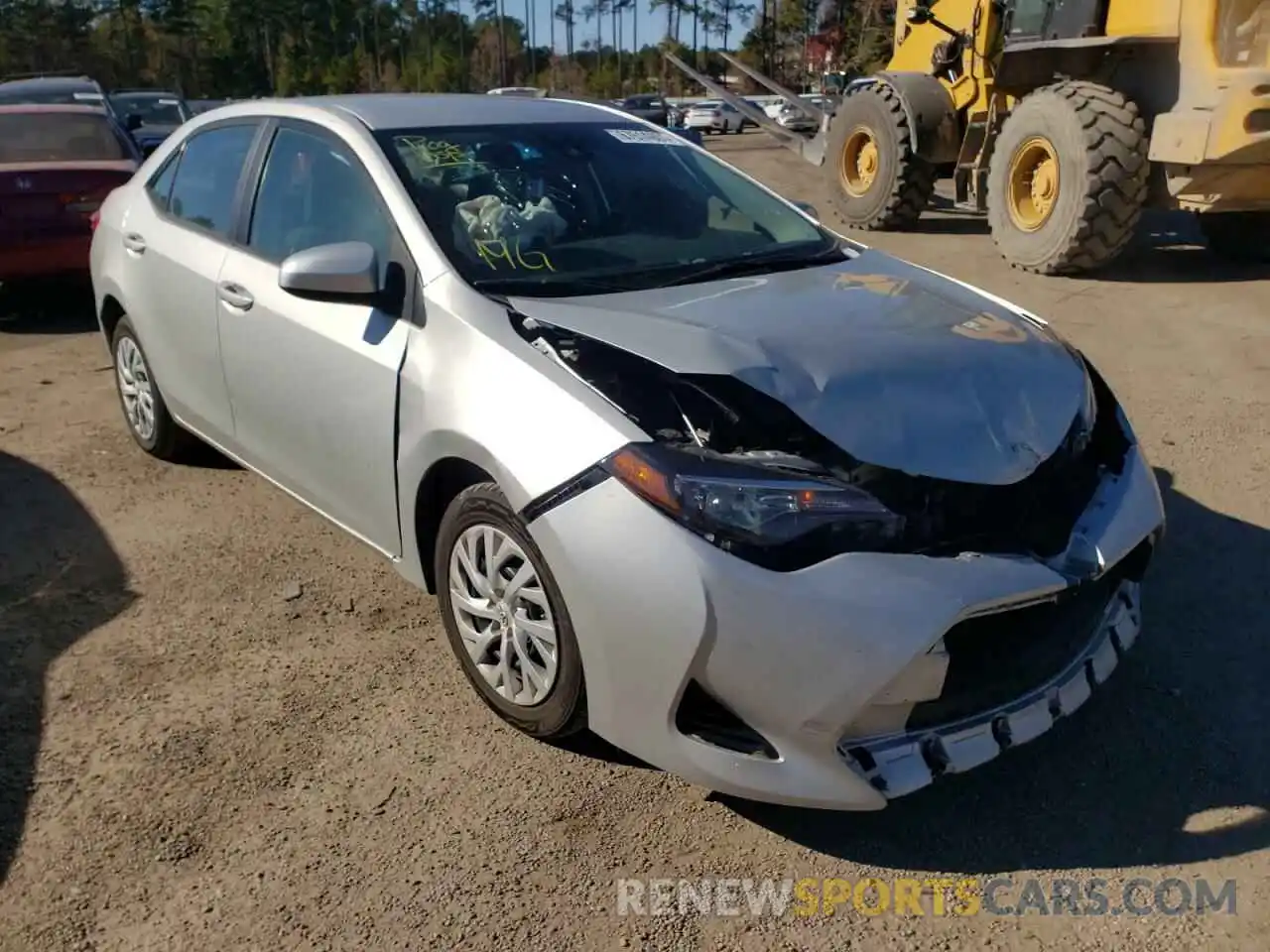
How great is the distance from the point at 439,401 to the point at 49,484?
9.33ft

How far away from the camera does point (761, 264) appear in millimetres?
3695

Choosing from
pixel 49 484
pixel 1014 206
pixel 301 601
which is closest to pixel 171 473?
pixel 49 484

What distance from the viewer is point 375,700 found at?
131 inches

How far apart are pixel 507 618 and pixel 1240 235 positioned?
8.99 m

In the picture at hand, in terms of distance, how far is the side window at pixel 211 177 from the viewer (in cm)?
424

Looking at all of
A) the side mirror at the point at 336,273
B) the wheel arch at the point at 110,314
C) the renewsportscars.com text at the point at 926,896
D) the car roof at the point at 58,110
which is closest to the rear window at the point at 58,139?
the car roof at the point at 58,110

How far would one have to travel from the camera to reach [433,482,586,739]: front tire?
→ 2.81 meters

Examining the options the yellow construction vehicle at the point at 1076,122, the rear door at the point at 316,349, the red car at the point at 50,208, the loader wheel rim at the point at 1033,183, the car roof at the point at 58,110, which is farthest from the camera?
the loader wheel rim at the point at 1033,183

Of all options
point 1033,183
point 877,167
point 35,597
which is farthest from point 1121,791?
point 877,167

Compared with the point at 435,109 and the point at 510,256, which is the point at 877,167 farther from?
the point at 510,256

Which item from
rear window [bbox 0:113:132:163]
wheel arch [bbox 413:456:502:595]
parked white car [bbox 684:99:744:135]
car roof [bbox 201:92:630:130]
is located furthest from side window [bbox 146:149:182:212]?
parked white car [bbox 684:99:744:135]

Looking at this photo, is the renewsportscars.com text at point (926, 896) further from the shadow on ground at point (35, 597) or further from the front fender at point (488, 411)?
the shadow on ground at point (35, 597)

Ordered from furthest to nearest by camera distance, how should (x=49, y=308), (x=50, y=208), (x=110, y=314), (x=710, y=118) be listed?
(x=710, y=118), (x=49, y=308), (x=50, y=208), (x=110, y=314)

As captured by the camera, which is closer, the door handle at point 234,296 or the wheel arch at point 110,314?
the door handle at point 234,296
